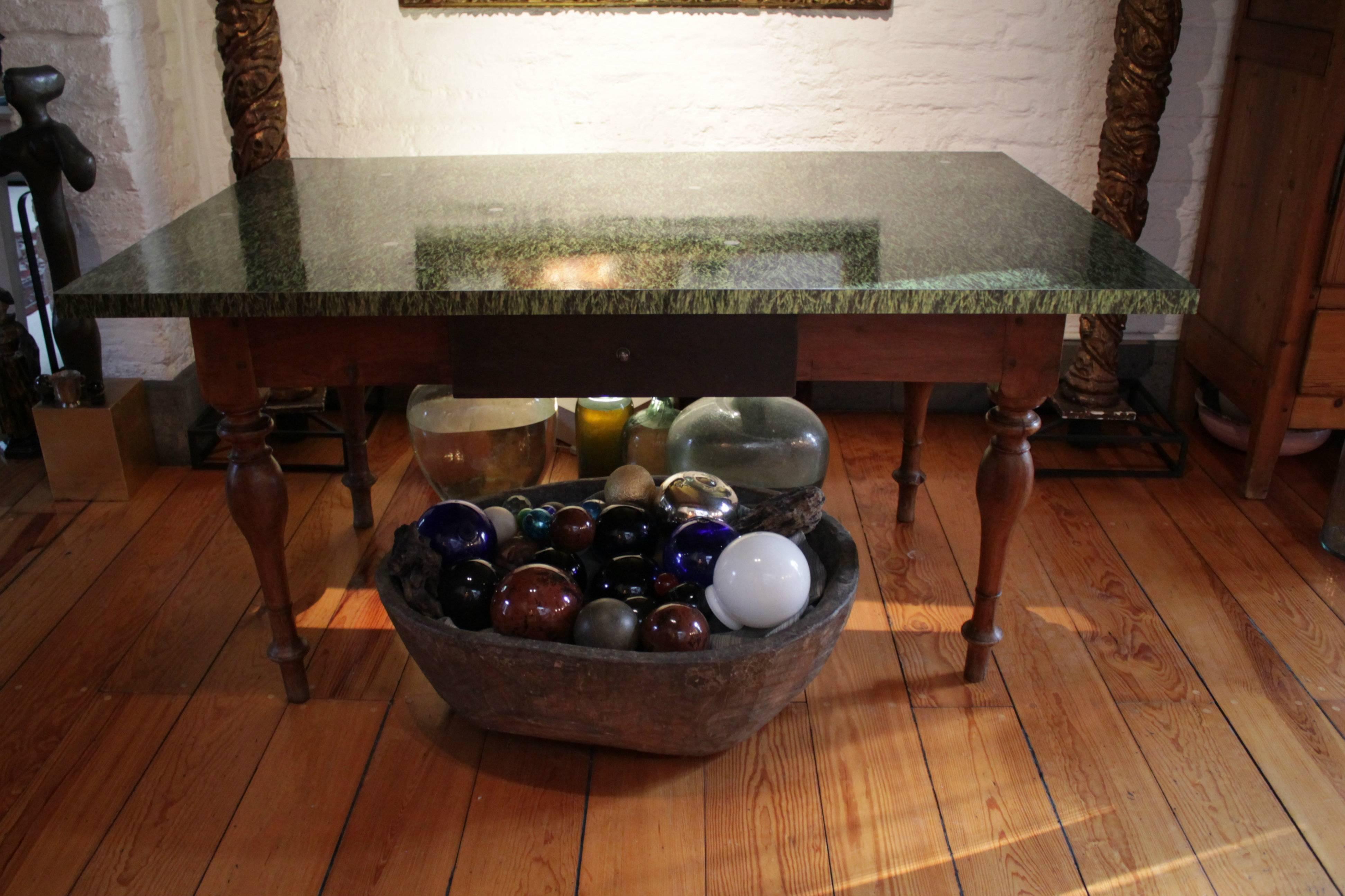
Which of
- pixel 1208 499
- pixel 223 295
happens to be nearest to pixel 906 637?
pixel 1208 499

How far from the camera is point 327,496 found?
8.77ft

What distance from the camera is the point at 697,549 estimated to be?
6.00 feet

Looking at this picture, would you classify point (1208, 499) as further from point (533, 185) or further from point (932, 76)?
point (533, 185)

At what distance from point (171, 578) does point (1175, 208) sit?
2496 mm

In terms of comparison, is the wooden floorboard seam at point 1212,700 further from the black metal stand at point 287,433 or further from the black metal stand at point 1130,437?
the black metal stand at point 287,433

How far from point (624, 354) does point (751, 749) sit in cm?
67

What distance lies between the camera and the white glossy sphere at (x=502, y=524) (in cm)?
195

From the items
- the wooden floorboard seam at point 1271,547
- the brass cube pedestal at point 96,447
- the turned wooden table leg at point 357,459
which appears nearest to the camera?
the wooden floorboard seam at point 1271,547

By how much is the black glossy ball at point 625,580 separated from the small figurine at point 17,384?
1572 mm

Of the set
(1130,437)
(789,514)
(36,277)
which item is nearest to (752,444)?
(789,514)

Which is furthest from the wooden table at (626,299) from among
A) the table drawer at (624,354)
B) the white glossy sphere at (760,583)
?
the white glossy sphere at (760,583)

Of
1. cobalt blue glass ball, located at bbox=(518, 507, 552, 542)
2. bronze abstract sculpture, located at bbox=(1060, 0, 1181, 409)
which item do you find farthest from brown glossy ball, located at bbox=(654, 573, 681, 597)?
bronze abstract sculpture, located at bbox=(1060, 0, 1181, 409)

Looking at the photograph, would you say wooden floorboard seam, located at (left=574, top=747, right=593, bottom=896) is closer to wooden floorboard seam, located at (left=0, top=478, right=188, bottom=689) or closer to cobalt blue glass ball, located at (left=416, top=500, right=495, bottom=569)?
cobalt blue glass ball, located at (left=416, top=500, right=495, bottom=569)

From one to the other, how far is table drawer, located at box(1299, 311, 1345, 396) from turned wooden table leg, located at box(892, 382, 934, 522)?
2.70 feet
